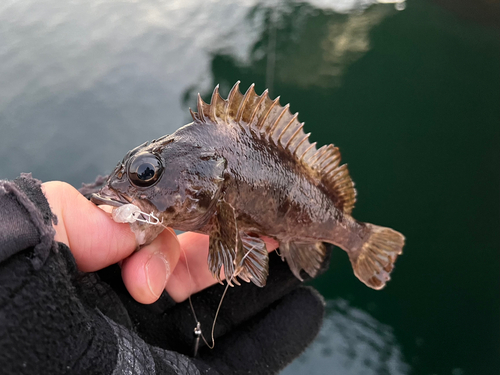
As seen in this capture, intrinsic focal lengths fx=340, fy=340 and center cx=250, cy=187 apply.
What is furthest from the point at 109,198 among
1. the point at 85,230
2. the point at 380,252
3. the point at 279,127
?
the point at 380,252

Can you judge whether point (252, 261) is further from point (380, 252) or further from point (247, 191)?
point (380, 252)

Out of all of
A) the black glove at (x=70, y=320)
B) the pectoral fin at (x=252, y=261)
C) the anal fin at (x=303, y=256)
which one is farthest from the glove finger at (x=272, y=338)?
the pectoral fin at (x=252, y=261)

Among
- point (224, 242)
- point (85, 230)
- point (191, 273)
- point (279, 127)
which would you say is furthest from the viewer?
point (191, 273)

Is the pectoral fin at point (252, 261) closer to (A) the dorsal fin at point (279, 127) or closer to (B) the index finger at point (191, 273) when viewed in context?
(B) the index finger at point (191, 273)

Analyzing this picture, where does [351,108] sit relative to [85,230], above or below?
below

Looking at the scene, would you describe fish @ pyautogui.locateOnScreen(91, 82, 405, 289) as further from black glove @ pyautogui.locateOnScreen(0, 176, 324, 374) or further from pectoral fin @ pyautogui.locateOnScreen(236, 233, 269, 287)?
black glove @ pyautogui.locateOnScreen(0, 176, 324, 374)

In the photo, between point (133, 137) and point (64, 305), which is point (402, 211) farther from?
point (64, 305)
